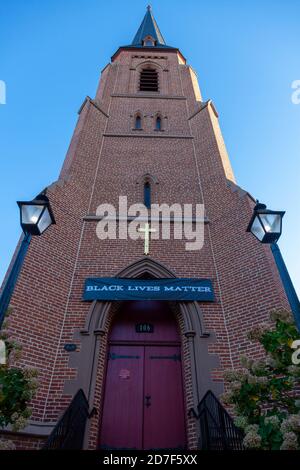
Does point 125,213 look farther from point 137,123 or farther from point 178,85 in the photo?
point 178,85

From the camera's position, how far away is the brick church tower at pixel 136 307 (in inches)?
253

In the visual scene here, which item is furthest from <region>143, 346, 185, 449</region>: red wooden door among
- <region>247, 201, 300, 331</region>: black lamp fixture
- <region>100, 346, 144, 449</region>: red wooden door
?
<region>247, 201, 300, 331</region>: black lamp fixture

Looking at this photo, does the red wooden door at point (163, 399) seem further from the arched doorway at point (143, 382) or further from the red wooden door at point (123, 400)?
the red wooden door at point (123, 400)

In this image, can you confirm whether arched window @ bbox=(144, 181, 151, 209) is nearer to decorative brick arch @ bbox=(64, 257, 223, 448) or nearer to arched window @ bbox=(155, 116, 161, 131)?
decorative brick arch @ bbox=(64, 257, 223, 448)

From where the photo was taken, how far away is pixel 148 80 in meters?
18.1

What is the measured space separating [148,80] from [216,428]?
56.4 feet

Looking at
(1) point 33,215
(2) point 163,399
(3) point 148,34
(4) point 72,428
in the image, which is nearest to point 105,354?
(2) point 163,399

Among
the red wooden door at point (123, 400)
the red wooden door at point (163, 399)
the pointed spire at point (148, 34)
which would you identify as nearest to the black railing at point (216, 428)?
the red wooden door at point (163, 399)

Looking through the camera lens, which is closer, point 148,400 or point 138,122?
point 148,400

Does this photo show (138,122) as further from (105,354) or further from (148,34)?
(148,34)

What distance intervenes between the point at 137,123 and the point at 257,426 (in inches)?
498

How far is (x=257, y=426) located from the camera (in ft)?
12.2

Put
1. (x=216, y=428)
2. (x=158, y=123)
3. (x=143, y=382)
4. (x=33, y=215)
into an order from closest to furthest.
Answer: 1. (x=33, y=215)
2. (x=216, y=428)
3. (x=143, y=382)
4. (x=158, y=123)
